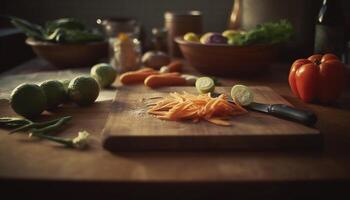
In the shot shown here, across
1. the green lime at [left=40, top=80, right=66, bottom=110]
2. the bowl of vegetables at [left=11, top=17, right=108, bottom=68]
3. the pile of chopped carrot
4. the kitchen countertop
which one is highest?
the bowl of vegetables at [left=11, top=17, right=108, bottom=68]

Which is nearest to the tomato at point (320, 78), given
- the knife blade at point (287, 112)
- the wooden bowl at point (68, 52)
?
the knife blade at point (287, 112)

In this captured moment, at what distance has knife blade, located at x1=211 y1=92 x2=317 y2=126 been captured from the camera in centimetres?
95

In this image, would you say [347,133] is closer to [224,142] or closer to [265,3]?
[224,142]

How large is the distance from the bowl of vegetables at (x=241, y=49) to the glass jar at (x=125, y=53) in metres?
0.27

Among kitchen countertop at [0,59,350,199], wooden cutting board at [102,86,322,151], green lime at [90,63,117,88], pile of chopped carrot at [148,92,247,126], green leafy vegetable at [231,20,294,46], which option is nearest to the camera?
kitchen countertop at [0,59,350,199]

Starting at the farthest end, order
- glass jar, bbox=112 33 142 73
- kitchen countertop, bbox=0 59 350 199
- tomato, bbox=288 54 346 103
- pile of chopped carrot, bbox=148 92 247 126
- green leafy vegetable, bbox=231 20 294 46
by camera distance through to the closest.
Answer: glass jar, bbox=112 33 142 73
green leafy vegetable, bbox=231 20 294 46
tomato, bbox=288 54 346 103
pile of chopped carrot, bbox=148 92 247 126
kitchen countertop, bbox=0 59 350 199

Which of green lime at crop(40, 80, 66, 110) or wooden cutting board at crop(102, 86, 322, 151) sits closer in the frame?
wooden cutting board at crop(102, 86, 322, 151)

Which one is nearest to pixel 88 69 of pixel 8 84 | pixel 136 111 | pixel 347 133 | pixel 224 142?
pixel 8 84

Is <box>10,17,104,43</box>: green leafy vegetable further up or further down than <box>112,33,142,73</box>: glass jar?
further up

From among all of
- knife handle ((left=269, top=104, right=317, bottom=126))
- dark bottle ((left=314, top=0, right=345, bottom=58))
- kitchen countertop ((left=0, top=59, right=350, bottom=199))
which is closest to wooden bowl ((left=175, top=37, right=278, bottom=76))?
dark bottle ((left=314, top=0, right=345, bottom=58))

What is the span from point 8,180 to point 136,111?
1.41 feet

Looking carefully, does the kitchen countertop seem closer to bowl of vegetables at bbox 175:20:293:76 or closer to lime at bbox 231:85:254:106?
lime at bbox 231:85:254:106

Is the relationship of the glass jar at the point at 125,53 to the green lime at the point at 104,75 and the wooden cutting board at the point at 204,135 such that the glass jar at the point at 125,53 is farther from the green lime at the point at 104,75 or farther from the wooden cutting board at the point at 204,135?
the wooden cutting board at the point at 204,135

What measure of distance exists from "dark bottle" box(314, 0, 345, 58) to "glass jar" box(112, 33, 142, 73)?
827mm
